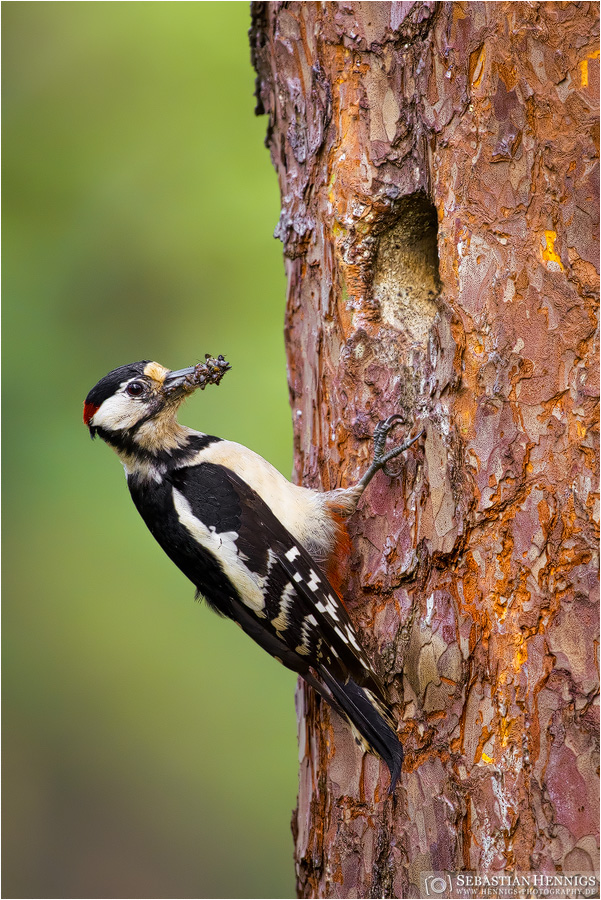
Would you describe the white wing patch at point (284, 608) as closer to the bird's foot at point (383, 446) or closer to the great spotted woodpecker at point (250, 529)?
the great spotted woodpecker at point (250, 529)

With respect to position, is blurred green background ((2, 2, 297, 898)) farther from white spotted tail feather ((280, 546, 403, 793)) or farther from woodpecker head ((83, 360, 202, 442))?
white spotted tail feather ((280, 546, 403, 793))

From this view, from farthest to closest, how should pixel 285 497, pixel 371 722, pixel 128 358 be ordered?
pixel 128 358 → pixel 285 497 → pixel 371 722

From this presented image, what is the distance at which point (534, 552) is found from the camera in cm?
191

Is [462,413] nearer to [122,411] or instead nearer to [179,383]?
[179,383]

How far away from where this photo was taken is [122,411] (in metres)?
2.61

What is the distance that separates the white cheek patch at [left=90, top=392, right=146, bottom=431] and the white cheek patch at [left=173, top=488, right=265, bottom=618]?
0.36 metres

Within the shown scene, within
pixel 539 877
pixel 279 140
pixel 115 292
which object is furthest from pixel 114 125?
pixel 539 877

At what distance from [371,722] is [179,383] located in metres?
1.21

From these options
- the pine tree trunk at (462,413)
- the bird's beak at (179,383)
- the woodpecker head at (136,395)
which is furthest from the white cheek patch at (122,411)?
the pine tree trunk at (462,413)

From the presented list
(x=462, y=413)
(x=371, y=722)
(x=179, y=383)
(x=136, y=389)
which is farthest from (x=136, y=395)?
(x=371, y=722)

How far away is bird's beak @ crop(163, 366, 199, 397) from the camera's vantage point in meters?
2.61

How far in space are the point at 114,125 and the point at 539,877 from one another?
4138mm

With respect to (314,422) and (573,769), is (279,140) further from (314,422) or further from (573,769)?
(573,769)

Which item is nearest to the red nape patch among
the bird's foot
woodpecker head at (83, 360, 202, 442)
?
woodpecker head at (83, 360, 202, 442)
